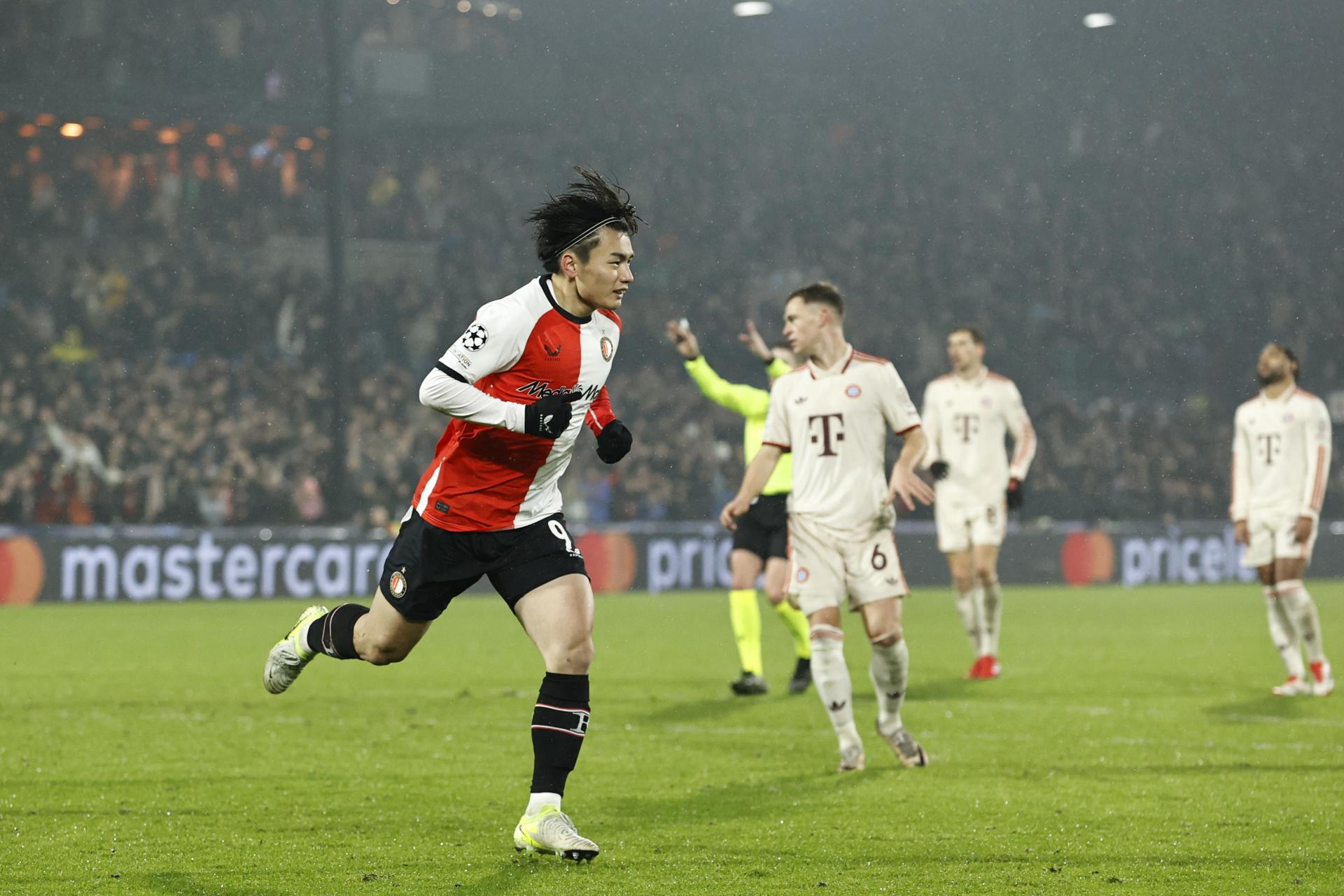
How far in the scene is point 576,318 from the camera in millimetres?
5336

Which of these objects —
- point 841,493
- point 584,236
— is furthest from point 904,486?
point 584,236

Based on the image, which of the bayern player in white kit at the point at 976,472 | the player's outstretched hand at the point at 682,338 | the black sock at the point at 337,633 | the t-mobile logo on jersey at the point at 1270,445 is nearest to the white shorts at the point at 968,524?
the bayern player in white kit at the point at 976,472

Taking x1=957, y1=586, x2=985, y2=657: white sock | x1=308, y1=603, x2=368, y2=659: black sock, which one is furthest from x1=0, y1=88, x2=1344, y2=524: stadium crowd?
x1=308, y1=603, x2=368, y2=659: black sock

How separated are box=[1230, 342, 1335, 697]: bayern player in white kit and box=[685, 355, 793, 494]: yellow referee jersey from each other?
294cm

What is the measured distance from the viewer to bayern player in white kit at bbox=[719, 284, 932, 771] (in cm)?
722

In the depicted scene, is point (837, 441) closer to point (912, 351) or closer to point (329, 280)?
point (329, 280)

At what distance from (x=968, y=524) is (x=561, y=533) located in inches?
273

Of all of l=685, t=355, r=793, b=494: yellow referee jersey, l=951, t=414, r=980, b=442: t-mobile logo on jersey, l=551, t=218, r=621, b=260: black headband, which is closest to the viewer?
l=551, t=218, r=621, b=260: black headband

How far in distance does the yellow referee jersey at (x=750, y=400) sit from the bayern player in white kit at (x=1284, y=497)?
2.94 metres

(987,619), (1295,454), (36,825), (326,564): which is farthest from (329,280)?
(36,825)

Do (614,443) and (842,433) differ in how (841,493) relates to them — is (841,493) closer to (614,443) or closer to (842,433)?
(842,433)

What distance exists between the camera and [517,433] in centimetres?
512

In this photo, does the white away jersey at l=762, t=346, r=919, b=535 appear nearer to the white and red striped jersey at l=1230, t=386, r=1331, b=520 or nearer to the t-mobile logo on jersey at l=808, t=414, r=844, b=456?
the t-mobile logo on jersey at l=808, t=414, r=844, b=456

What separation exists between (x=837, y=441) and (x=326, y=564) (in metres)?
13.1
